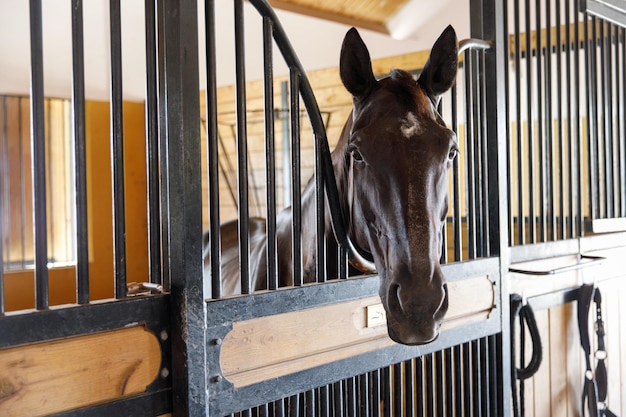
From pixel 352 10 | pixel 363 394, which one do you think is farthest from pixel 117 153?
pixel 352 10

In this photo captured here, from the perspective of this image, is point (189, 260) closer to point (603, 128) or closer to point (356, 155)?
point (356, 155)

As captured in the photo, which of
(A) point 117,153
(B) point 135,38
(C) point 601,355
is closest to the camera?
(A) point 117,153

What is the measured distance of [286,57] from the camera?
1296 mm

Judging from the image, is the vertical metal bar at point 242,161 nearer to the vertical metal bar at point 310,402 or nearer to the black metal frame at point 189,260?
the black metal frame at point 189,260

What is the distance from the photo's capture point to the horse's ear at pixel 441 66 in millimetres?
1308

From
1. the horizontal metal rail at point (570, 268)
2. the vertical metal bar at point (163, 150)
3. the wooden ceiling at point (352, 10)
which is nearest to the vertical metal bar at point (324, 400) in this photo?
the vertical metal bar at point (163, 150)

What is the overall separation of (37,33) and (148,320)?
0.52m

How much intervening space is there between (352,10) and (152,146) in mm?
3401

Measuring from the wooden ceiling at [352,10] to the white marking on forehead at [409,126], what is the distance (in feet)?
9.24

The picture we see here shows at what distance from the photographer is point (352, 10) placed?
163 inches

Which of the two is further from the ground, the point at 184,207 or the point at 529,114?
the point at 529,114

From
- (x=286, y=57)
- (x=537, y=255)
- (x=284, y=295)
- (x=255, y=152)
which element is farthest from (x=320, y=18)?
(x=284, y=295)

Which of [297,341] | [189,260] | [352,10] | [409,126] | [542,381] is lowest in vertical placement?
[542,381]

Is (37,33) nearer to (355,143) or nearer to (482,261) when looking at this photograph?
(355,143)
